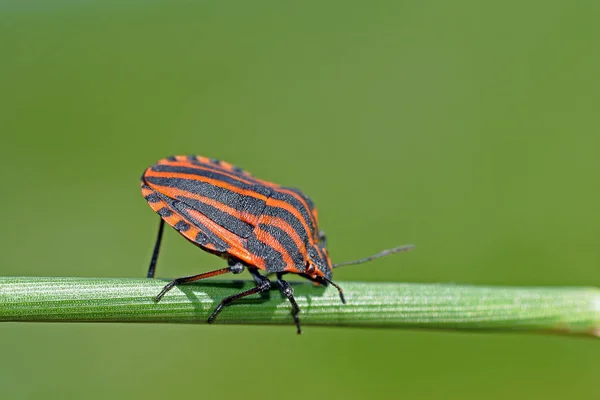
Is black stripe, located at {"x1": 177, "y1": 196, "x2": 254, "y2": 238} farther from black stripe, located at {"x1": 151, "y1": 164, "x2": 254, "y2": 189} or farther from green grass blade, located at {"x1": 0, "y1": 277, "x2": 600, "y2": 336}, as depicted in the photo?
green grass blade, located at {"x1": 0, "y1": 277, "x2": 600, "y2": 336}

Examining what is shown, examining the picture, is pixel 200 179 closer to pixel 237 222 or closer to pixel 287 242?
pixel 237 222

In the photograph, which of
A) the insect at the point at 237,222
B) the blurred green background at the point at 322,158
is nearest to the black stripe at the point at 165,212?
the insect at the point at 237,222

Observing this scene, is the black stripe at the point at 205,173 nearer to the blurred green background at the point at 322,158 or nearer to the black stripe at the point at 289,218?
the black stripe at the point at 289,218

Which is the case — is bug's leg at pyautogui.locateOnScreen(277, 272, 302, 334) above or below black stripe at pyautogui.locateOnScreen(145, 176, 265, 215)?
below

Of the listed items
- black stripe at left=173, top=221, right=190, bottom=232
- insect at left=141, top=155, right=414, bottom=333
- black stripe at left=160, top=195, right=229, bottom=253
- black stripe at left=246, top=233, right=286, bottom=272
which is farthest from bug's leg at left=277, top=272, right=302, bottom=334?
black stripe at left=173, top=221, right=190, bottom=232

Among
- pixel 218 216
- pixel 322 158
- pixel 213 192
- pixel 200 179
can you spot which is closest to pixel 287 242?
pixel 218 216

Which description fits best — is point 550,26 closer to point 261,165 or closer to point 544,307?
point 261,165

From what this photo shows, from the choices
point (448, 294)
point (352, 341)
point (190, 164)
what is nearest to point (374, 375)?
point (352, 341)
